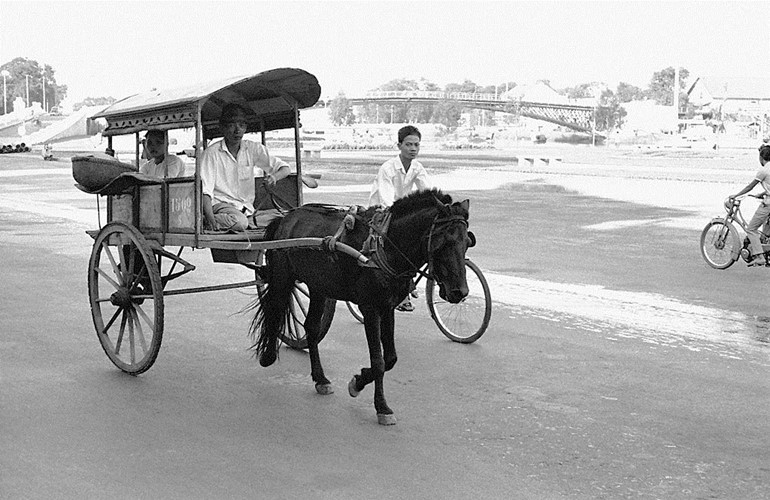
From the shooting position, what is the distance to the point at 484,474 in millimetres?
5281

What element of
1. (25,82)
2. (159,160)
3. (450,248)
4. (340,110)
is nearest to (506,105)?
(340,110)

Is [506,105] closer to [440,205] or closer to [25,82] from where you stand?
[25,82]

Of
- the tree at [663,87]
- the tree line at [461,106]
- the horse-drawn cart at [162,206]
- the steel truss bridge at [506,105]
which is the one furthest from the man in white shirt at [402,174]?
the tree at [663,87]

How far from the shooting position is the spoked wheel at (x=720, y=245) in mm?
13141

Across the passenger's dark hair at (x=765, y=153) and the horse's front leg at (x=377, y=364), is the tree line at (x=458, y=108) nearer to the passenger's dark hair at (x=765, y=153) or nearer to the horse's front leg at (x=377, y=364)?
the passenger's dark hair at (x=765, y=153)

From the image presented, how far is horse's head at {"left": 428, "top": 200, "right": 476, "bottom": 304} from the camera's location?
5.91 meters

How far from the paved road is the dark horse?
365 mm

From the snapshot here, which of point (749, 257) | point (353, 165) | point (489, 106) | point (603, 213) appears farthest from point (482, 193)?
point (489, 106)

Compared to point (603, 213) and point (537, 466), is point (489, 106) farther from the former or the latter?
point (537, 466)

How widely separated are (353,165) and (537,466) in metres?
42.3

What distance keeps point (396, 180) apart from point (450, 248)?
2293 mm

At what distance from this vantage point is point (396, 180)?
816 centimetres

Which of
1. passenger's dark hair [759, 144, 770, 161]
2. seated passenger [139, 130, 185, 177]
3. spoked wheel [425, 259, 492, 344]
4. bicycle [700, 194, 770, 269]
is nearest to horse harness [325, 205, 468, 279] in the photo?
spoked wheel [425, 259, 492, 344]

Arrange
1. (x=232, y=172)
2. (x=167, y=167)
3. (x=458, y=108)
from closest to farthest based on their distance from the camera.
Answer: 1. (x=232, y=172)
2. (x=167, y=167)
3. (x=458, y=108)
